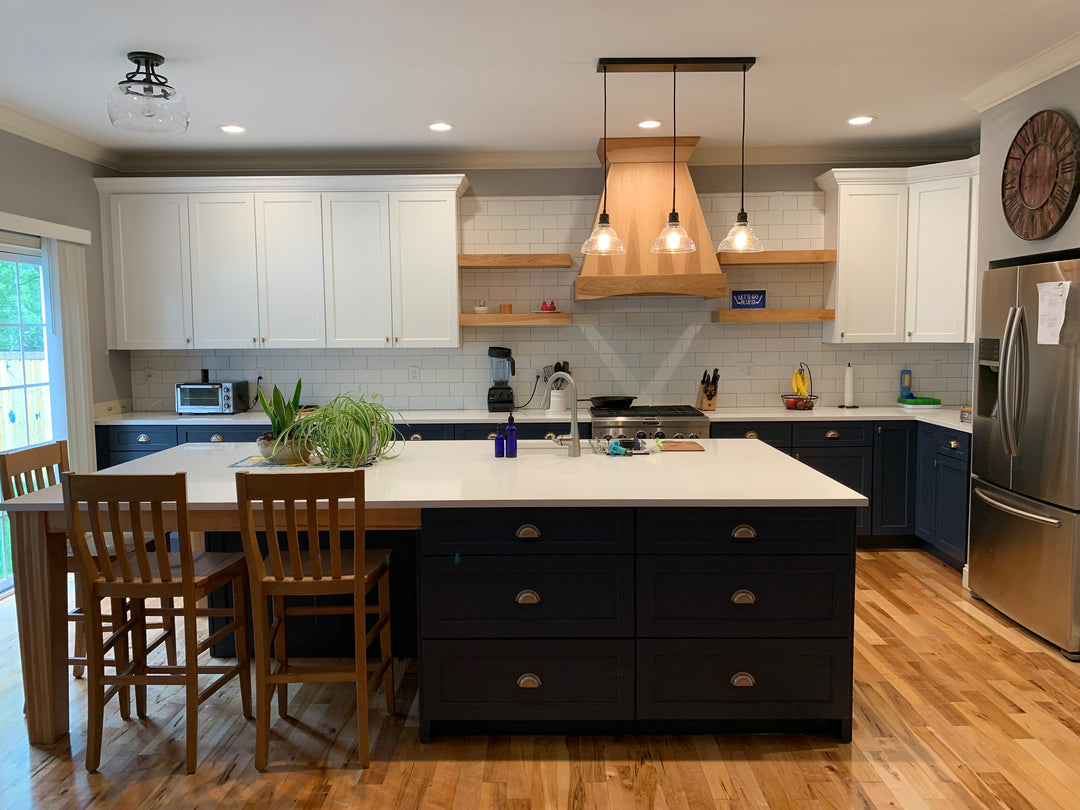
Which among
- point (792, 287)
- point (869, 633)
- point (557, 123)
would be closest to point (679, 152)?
point (557, 123)

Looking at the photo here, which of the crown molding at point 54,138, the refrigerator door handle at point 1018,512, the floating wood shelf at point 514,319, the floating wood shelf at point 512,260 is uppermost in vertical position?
the crown molding at point 54,138

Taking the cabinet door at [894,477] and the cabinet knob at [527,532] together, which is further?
the cabinet door at [894,477]

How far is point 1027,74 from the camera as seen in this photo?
3.71 meters

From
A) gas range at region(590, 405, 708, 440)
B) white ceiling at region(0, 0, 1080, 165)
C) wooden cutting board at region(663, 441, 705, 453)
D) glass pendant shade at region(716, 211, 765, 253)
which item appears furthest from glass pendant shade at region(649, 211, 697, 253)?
gas range at region(590, 405, 708, 440)

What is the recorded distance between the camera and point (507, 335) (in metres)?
5.64

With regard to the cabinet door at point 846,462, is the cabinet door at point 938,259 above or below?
above

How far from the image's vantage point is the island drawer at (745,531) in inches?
104

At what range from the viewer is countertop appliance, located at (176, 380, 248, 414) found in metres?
5.29

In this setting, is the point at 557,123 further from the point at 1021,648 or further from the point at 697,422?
the point at 1021,648

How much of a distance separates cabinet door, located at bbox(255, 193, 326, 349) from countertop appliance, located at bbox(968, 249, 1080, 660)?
3.89 m

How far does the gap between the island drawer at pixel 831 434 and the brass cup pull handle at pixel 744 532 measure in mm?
2560

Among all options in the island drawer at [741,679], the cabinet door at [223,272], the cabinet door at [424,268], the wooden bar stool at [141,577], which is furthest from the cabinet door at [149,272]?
the island drawer at [741,679]

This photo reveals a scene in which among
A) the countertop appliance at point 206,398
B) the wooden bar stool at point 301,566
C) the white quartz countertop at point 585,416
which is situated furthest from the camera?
the countertop appliance at point 206,398

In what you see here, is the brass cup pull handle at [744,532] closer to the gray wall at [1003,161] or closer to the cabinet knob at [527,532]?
the cabinet knob at [527,532]
